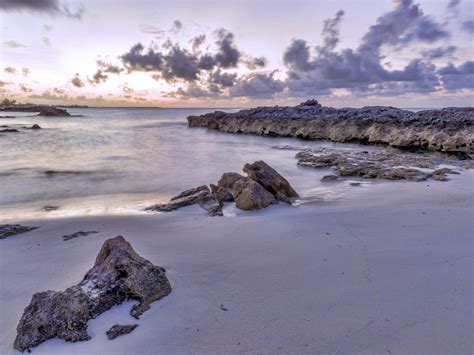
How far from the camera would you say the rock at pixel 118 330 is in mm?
2606

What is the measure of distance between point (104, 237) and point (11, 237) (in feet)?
4.69

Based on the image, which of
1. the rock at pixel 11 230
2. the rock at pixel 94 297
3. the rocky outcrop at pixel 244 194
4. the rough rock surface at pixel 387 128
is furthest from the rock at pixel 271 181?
the rough rock surface at pixel 387 128

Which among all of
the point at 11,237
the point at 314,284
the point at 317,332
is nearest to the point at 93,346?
the point at 317,332

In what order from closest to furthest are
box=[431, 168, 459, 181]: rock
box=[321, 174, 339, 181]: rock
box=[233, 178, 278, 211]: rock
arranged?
1. box=[233, 178, 278, 211]: rock
2. box=[431, 168, 459, 181]: rock
3. box=[321, 174, 339, 181]: rock

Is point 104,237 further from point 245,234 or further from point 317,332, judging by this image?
point 317,332

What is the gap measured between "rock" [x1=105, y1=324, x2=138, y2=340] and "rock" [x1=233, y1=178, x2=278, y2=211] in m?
3.73

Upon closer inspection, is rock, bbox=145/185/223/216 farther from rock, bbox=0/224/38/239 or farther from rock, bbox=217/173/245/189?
rock, bbox=0/224/38/239

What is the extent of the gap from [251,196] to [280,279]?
9.41 feet

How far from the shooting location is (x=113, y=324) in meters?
2.72

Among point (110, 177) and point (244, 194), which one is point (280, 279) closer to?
point (244, 194)

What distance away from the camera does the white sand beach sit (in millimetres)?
2605

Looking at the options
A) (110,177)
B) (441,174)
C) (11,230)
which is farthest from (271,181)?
(110,177)

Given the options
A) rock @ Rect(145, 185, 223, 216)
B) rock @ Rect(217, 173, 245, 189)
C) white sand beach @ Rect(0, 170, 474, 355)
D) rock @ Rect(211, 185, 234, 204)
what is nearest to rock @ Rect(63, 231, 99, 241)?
white sand beach @ Rect(0, 170, 474, 355)

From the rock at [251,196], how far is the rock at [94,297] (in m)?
3.07
